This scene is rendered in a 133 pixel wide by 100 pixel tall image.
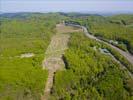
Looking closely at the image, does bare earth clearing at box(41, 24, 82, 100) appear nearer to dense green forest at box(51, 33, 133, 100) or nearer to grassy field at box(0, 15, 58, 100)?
grassy field at box(0, 15, 58, 100)

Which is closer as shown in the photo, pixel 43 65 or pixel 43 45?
pixel 43 65

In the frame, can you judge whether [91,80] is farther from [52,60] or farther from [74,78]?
[52,60]

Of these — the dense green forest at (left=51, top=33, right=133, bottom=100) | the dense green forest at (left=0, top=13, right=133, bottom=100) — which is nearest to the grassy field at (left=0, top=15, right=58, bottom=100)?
the dense green forest at (left=0, top=13, right=133, bottom=100)

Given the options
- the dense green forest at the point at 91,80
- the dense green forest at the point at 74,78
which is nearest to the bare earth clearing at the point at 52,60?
the dense green forest at the point at 74,78

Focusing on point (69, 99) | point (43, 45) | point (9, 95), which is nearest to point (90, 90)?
point (69, 99)


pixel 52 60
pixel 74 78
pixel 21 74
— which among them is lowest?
pixel 52 60

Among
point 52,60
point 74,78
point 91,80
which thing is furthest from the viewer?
point 52,60

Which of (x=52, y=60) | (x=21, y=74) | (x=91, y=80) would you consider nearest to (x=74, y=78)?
(x=91, y=80)

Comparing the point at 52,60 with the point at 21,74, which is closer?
the point at 21,74

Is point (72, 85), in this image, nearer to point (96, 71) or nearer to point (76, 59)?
point (96, 71)
